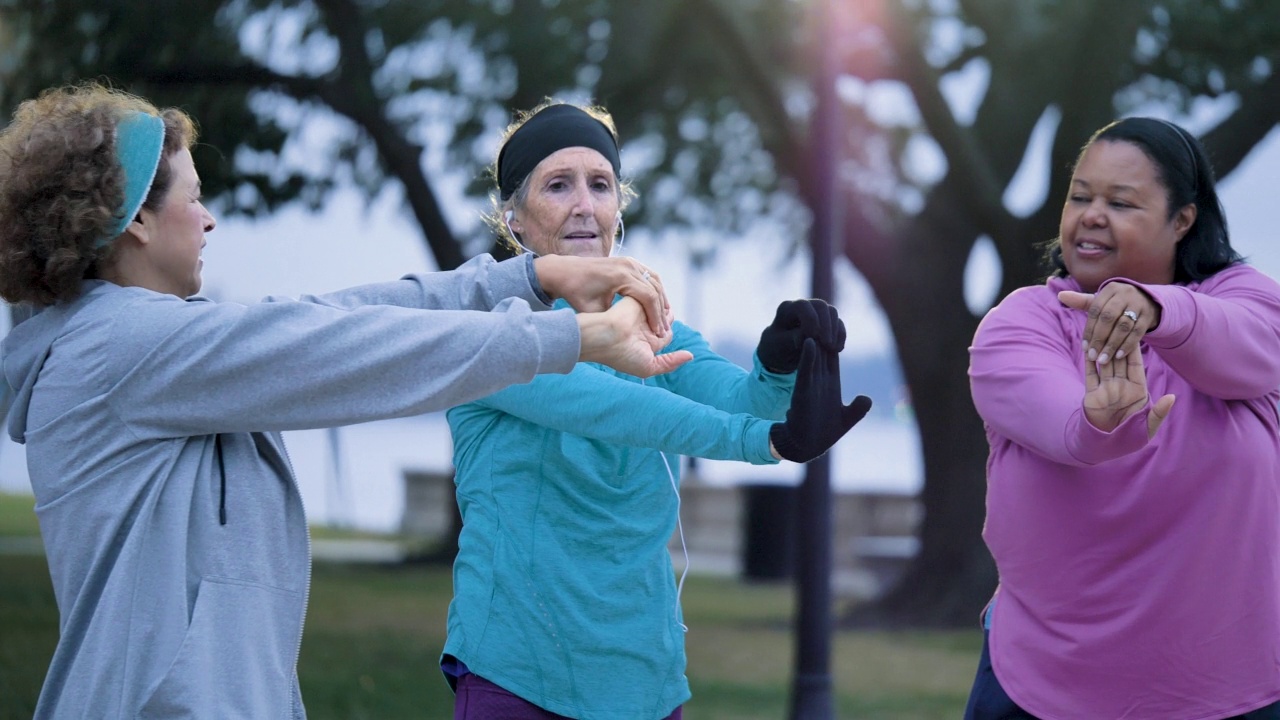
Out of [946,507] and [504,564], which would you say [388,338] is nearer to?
[504,564]

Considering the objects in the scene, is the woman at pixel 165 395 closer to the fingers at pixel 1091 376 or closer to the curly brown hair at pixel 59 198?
the curly brown hair at pixel 59 198

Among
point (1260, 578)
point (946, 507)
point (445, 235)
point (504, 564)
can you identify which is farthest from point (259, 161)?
point (1260, 578)

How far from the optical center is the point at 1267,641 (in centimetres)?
250

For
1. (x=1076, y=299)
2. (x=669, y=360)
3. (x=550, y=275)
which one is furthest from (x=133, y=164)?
(x=1076, y=299)

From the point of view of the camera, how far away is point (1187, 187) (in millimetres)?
2727

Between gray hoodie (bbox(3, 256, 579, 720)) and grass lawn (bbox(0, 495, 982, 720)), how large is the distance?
5904 millimetres

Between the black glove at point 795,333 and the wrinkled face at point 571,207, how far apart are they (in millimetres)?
483

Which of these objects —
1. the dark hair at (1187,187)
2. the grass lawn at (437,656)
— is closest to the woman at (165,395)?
the dark hair at (1187,187)

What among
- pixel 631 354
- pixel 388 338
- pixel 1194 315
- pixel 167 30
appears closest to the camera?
pixel 388 338

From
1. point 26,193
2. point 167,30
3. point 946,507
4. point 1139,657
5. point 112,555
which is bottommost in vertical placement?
point 946,507

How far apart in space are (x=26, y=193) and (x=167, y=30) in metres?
9.59

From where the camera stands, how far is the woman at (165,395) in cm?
191

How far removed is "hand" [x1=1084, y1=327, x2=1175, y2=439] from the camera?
2.28 meters

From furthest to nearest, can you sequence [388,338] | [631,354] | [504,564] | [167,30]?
[167,30]
[504,564]
[631,354]
[388,338]
